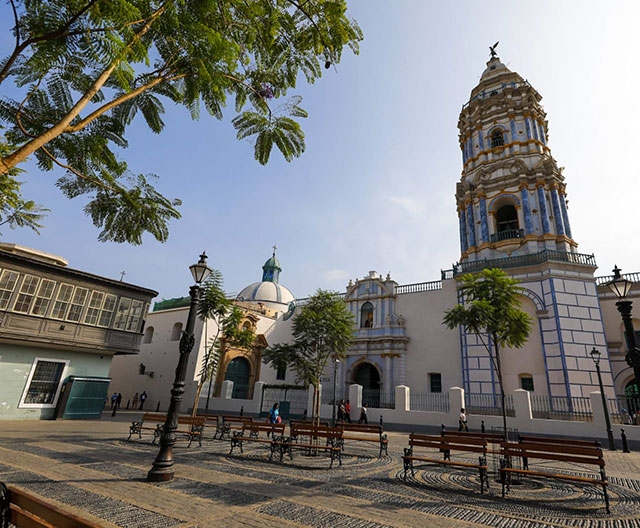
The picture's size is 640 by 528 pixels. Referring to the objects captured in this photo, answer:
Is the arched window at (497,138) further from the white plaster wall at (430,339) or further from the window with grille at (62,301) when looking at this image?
the window with grille at (62,301)

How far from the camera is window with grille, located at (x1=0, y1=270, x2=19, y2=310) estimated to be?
16062mm

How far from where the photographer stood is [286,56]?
629 cm

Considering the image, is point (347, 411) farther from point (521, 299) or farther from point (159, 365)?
point (159, 365)

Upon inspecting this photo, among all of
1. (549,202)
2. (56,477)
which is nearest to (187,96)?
(56,477)

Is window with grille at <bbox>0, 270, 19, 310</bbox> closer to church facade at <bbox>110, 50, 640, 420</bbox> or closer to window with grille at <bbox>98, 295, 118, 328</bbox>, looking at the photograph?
window with grille at <bbox>98, 295, 118, 328</bbox>

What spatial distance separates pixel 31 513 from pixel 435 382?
79.4ft

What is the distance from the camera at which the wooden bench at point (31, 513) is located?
2.41 m

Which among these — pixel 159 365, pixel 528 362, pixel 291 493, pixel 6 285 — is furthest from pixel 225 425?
pixel 159 365

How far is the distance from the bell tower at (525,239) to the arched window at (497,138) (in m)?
0.07

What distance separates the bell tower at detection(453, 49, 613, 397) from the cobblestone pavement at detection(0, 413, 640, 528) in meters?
10.9

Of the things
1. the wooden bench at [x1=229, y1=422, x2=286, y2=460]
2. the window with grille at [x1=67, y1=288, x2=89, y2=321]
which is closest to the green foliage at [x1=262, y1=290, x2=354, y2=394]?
the wooden bench at [x1=229, y1=422, x2=286, y2=460]

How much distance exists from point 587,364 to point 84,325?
85.6 ft

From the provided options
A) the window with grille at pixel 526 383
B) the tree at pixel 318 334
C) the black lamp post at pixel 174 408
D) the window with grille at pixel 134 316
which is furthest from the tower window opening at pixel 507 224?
the window with grille at pixel 134 316

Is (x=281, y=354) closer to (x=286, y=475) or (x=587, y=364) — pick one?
(x=286, y=475)
